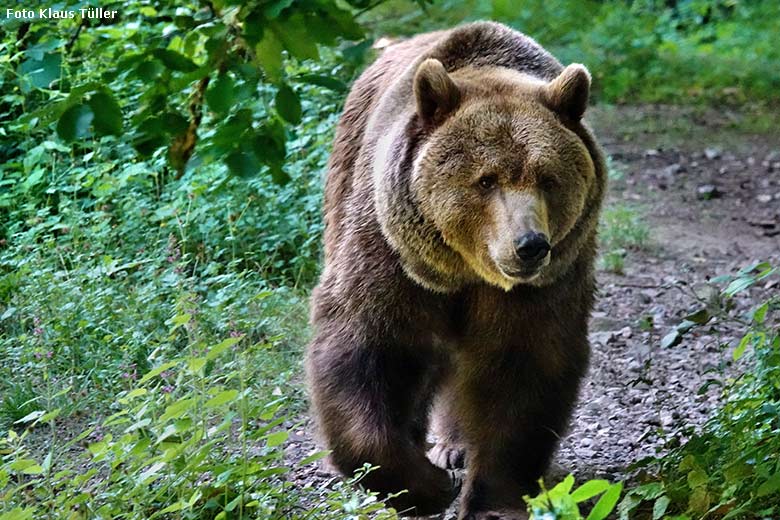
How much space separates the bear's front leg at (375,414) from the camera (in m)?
4.79

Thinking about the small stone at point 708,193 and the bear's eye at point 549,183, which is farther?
the small stone at point 708,193

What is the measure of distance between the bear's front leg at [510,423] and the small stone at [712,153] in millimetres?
7454

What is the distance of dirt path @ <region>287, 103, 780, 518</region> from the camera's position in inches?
228

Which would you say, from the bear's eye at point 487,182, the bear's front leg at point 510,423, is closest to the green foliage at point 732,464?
the bear's front leg at point 510,423

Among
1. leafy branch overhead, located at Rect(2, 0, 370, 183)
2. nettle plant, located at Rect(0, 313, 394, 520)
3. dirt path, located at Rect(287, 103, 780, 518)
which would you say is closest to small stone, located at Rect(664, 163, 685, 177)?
dirt path, located at Rect(287, 103, 780, 518)

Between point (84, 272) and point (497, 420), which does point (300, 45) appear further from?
point (84, 272)

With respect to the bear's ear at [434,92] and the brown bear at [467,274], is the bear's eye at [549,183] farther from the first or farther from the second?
the bear's ear at [434,92]

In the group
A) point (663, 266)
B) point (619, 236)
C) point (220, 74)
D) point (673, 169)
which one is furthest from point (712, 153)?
point (220, 74)

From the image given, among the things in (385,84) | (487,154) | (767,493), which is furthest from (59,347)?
(767,493)

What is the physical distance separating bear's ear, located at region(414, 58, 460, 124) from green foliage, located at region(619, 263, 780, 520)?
1.30 meters

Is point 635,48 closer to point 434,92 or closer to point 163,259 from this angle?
point 163,259

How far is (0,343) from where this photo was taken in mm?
5742

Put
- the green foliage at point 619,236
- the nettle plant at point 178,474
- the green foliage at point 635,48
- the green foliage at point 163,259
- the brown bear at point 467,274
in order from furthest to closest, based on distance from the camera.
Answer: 1. the green foliage at point 635,48
2. the green foliage at point 619,236
3. the brown bear at point 467,274
4. the green foliage at point 163,259
5. the nettle plant at point 178,474

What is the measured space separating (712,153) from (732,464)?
27.4 feet
